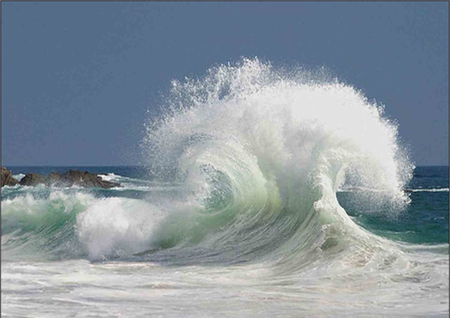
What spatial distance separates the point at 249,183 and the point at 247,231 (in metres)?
1.93

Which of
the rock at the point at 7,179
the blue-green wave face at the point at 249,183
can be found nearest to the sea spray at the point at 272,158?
the blue-green wave face at the point at 249,183

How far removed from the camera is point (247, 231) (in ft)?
44.9

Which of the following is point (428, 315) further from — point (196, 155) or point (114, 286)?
point (196, 155)

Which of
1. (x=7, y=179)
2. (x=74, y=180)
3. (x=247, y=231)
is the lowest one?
(x=247, y=231)

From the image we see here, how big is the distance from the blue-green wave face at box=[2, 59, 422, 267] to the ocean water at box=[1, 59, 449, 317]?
0.03 m

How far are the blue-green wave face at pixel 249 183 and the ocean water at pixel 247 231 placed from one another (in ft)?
0.11

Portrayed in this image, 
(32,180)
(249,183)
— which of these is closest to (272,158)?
(249,183)

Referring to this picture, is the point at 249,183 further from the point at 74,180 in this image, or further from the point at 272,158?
the point at 74,180

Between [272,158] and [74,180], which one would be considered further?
[74,180]

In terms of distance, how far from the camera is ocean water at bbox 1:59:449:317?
7746 millimetres

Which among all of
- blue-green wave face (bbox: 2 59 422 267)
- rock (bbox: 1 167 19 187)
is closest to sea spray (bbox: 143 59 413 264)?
blue-green wave face (bbox: 2 59 422 267)

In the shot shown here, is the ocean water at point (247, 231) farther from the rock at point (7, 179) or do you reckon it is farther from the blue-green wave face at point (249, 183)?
the rock at point (7, 179)

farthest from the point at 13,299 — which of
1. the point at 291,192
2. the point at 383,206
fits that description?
the point at 383,206

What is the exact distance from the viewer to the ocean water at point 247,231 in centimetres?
775
